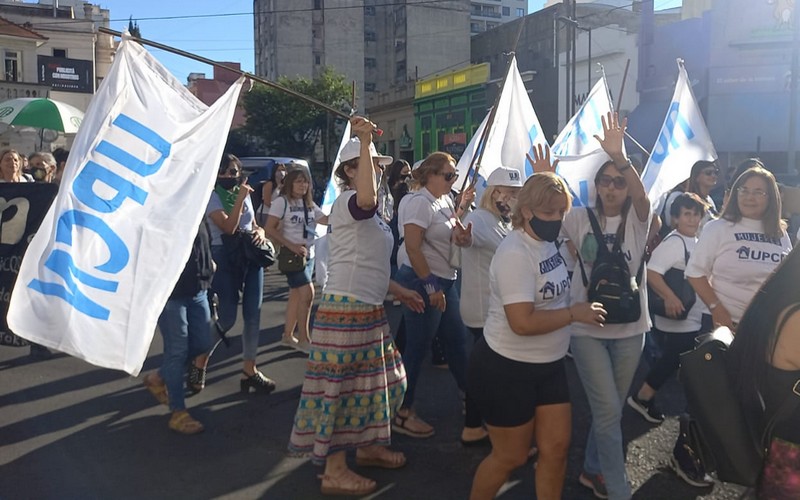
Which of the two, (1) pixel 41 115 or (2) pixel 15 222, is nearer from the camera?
(2) pixel 15 222

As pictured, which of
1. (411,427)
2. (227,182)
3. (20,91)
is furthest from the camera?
(20,91)

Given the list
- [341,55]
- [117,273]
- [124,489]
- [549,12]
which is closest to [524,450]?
[117,273]

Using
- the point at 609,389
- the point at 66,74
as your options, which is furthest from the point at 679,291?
the point at 66,74

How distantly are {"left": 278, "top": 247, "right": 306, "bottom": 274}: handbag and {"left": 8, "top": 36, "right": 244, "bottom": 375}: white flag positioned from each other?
304 centimetres

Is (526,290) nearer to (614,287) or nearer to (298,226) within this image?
(614,287)

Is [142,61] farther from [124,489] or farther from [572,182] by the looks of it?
[572,182]

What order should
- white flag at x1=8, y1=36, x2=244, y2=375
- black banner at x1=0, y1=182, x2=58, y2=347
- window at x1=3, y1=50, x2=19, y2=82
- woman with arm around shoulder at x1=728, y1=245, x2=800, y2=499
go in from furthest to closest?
window at x1=3, y1=50, x2=19, y2=82
black banner at x1=0, y1=182, x2=58, y2=347
white flag at x1=8, y1=36, x2=244, y2=375
woman with arm around shoulder at x1=728, y1=245, x2=800, y2=499

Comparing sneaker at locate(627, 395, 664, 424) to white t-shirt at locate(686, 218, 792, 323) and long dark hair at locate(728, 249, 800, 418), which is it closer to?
white t-shirt at locate(686, 218, 792, 323)

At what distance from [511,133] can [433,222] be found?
183cm

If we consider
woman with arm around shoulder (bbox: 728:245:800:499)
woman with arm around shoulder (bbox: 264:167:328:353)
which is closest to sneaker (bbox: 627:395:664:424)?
woman with arm around shoulder (bbox: 728:245:800:499)

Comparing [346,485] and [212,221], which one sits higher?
[212,221]

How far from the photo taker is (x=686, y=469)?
420cm

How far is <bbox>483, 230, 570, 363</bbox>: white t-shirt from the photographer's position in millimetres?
3230

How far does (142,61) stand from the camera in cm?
370
